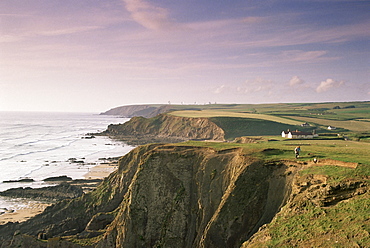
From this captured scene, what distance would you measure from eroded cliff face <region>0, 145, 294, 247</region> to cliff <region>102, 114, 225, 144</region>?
112 meters

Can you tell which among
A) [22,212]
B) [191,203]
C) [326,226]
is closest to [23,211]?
[22,212]

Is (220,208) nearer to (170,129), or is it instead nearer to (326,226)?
(326,226)

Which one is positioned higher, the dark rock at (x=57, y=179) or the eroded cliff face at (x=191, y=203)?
the eroded cliff face at (x=191, y=203)

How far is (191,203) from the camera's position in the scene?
3297 centimetres

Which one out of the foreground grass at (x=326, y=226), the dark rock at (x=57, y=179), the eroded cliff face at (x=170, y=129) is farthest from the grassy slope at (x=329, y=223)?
the eroded cliff face at (x=170, y=129)

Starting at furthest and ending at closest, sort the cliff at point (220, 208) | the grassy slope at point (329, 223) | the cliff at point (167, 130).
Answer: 1. the cliff at point (167, 130)
2. the cliff at point (220, 208)
3. the grassy slope at point (329, 223)

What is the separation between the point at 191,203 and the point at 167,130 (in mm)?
148893

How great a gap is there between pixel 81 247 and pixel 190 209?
12012 mm

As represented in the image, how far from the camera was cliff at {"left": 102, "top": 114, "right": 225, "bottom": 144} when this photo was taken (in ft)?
525

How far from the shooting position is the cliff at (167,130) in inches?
6294

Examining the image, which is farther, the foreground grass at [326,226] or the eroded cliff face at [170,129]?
the eroded cliff face at [170,129]

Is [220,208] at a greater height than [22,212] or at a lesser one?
greater

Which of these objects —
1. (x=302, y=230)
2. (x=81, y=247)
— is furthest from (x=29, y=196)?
(x=302, y=230)

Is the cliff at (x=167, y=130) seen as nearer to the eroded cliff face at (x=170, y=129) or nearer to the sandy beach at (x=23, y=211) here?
the eroded cliff face at (x=170, y=129)
